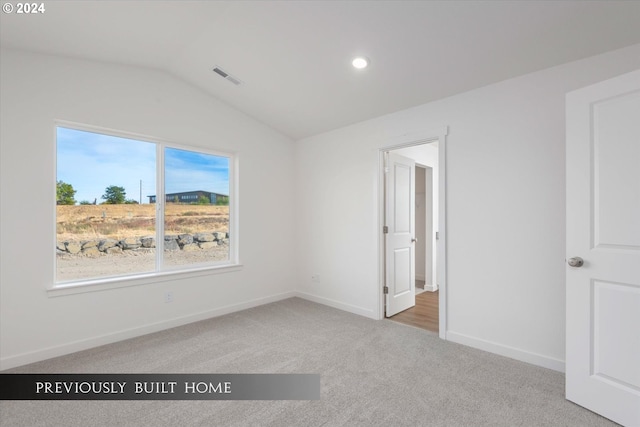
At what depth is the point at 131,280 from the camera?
304cm

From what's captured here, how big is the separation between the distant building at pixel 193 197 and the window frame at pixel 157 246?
7 cm

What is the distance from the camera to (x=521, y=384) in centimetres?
213

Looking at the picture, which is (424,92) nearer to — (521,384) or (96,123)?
(521,384)

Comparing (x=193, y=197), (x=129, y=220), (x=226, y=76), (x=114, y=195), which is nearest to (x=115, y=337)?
(x=129, y=220)

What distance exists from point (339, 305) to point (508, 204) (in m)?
2.37

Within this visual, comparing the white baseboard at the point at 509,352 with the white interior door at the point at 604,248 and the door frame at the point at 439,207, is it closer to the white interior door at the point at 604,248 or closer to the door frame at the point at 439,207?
the door frame at the point at 439,207

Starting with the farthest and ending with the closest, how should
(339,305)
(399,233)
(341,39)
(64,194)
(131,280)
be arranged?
(339,305) → (399,233) → (131,280) → (64,194) → (341,39)

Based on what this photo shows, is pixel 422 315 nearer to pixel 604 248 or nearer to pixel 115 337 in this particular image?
pixel 604 248

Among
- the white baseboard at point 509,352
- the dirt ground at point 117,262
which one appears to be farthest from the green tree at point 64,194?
the white baseboard at point 509,352

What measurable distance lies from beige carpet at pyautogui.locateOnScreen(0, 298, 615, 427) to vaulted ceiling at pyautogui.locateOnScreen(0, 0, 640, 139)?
2.47 meters

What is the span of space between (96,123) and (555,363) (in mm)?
4580

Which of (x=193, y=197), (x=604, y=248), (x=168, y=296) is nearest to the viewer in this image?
(x=604, y=248)

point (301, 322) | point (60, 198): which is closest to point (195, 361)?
point (301, 322)

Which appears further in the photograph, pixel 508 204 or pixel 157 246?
pixel 157 246
